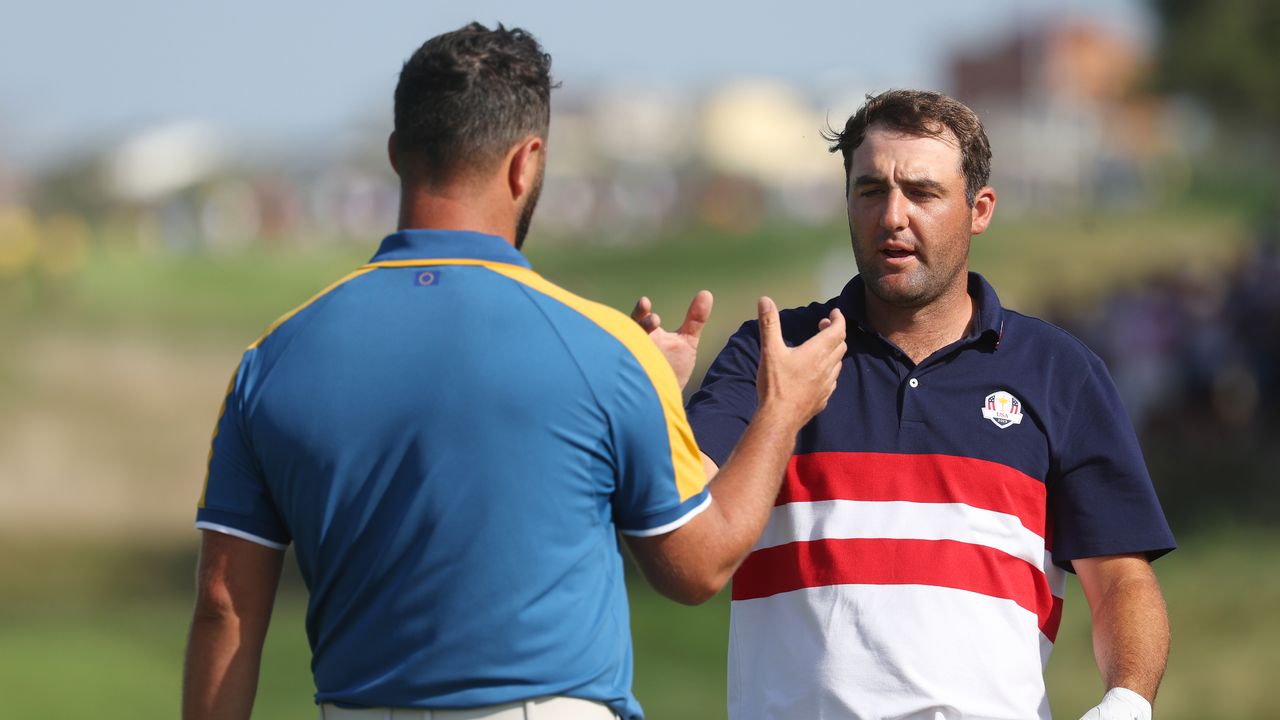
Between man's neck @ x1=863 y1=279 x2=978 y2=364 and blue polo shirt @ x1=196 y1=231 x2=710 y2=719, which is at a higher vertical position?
man's neck @ x1=863 y1=279 x2=978 y2=364

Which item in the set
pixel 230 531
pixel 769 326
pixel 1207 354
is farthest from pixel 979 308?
pixel 1207 354

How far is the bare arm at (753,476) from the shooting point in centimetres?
277

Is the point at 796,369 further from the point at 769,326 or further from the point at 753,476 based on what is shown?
the point at 753,476

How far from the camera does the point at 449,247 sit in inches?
110

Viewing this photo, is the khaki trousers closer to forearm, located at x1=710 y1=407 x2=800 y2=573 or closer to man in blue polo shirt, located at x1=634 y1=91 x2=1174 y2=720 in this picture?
forearm, located at x1=710 y1=407 x2=800 y2=573

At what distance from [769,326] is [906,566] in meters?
0.57

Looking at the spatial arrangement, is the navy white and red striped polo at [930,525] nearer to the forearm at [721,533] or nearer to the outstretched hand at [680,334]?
the outstretched hand at [680,334]

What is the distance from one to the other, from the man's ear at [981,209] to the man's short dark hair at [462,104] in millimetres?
1158

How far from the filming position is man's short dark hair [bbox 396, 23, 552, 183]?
2803mm

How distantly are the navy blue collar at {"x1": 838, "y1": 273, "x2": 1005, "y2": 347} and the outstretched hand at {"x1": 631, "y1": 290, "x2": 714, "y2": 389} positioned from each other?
0.35 metres

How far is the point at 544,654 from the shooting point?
2.66 m

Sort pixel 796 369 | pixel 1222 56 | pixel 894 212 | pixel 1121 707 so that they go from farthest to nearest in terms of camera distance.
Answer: pixel 1222 56 < pixel 894 212 < pixel 1121 707 < pixel 796 369

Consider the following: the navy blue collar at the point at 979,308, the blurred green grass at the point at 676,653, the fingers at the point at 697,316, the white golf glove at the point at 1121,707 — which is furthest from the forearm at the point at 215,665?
the blurred green grass at the point at 676,653

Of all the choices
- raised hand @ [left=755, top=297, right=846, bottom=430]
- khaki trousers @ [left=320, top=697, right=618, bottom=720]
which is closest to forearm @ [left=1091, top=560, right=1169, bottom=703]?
raised hand @ [left=755, top=297, right=846, bottom=430]
